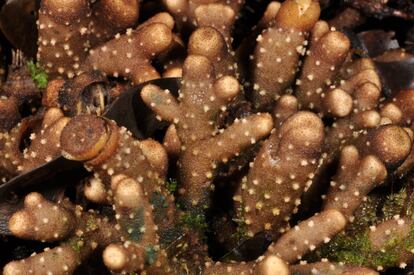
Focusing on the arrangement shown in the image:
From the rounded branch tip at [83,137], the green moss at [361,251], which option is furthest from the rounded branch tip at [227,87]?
the green moss at [361,251]

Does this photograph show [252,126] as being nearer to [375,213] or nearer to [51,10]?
[375,213]

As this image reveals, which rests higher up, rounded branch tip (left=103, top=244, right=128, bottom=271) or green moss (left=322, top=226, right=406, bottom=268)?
rounded branch tip (left=103, top=244, right=128, bottom=271)

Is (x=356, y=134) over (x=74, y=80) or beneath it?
beneath

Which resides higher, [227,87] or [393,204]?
[227,87]

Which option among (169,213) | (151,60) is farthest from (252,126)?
(151,60)

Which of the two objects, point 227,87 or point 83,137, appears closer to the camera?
point 83,137

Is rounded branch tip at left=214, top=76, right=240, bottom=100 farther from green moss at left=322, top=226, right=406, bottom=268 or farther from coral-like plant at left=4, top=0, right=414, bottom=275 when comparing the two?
green moss at left=322, top=226, right=406, bottom=268

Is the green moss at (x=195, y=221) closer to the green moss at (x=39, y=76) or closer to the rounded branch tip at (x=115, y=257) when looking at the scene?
the rounded branch tip at (x=115, y=257)

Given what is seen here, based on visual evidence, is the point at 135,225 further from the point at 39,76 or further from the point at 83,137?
the point at 39,76

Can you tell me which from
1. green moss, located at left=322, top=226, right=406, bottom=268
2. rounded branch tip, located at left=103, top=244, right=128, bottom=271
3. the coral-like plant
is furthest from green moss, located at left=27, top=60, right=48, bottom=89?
green moss, located at left=322, top=226, right=406, bottom=268

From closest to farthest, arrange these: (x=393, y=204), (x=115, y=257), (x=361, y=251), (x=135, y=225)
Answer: (x=115, y=257), (x=135, y=225), (x=361, y=251), (x=393, y=204)

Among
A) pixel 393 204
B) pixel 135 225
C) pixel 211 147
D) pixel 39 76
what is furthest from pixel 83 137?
pixel 393 204
